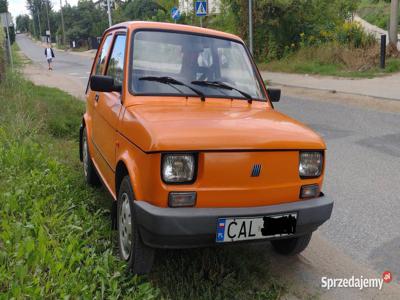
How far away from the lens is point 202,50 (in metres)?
4.01

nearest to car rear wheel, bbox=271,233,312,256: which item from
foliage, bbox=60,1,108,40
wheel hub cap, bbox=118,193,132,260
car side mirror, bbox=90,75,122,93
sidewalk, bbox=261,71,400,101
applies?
wheel hub cap, bbox=118,193,132,260

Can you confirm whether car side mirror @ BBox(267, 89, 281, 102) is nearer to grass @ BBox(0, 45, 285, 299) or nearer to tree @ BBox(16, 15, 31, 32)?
grass @ BBox(0, 45, 285, 299)

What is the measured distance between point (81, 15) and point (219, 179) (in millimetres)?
87832

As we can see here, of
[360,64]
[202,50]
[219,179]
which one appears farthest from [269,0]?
[219,179]

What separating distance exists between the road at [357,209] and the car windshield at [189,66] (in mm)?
1507

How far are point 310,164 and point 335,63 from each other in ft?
56.6

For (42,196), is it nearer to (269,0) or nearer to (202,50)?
(202,50)

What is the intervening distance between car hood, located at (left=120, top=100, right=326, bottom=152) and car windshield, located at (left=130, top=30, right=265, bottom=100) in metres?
0.27

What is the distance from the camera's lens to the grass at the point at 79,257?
9.42 ft

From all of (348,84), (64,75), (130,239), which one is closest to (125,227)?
(130,239)

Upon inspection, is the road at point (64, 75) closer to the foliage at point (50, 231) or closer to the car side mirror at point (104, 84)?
the foliage at point (50, 231)

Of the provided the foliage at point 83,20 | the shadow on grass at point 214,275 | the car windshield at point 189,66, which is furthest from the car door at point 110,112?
the foliage at point 83,20

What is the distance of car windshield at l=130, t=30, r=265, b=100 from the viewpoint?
3701mm

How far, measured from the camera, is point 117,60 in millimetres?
4066
